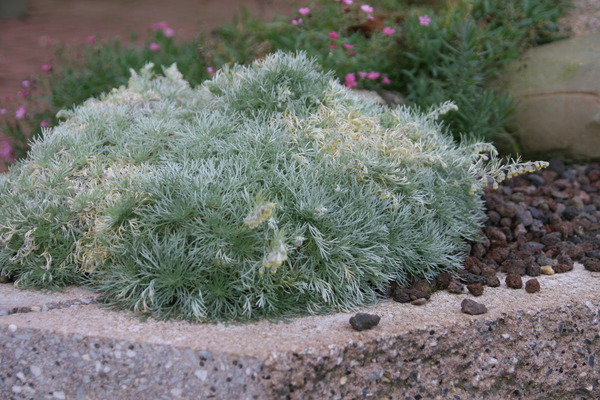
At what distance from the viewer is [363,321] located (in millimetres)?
2344

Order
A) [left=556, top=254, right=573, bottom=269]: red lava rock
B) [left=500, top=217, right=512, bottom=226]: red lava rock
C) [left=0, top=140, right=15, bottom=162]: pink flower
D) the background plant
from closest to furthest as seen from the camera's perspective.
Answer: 1. [left=556, top=254, right=573, bottom=269]: red lava rock
2. [left=500, top=217, right=512, bottom=226]: red lava rock
3. the background plant
4. [left=0, top=140, right=15, bottom=162]: pink flower

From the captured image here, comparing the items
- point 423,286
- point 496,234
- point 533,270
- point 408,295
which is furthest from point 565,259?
point 408,295

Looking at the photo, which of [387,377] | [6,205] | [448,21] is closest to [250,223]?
[387,377]

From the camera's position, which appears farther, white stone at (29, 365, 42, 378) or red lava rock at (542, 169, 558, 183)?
red lava rock at (542, 169, 558, 183)

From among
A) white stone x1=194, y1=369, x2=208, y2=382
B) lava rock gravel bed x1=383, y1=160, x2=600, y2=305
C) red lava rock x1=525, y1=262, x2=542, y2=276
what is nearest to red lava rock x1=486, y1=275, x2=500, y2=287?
lava rock gravel bed x1=383, y1=160, x2=600, y2=305

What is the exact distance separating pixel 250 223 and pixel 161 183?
65 cm

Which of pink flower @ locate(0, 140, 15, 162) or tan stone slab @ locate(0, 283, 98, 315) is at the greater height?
tan stone slab @ locate(0, 283, 98, 315)

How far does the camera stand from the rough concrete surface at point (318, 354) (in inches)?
83.8

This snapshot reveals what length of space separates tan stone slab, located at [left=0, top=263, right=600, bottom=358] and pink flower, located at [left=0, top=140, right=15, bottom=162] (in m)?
2.13

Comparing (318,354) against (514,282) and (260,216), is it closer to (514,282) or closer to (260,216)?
(260,216)

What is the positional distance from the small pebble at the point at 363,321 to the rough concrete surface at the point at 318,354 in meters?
0.03

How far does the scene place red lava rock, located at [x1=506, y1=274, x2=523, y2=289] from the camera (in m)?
2.86

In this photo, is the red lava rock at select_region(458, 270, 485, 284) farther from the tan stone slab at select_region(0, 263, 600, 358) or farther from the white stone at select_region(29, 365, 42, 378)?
the white stone at select_region(29, 365, 42, 378)

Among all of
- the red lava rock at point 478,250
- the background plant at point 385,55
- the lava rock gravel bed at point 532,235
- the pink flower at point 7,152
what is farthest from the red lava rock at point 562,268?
the pink flower at point 7,152
